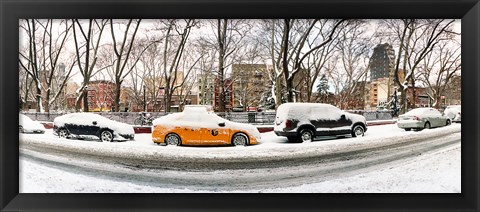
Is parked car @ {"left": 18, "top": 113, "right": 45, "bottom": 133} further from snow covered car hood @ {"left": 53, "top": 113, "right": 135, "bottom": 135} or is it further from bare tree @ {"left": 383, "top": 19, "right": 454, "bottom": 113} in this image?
bare tree @ {"left": 383, "top": 19, "right": 454, "bottom": 113}

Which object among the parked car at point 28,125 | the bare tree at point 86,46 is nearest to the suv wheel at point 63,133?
the parked car at point 28,125

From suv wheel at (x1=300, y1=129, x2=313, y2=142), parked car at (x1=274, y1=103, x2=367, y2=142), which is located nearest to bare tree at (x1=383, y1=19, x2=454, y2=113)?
parked car at (x1=274, y1=103, x2=367, y2=142)

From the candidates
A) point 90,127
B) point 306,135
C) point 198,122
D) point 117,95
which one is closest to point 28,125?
point 90,127

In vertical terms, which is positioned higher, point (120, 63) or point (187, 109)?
point (120, 63)

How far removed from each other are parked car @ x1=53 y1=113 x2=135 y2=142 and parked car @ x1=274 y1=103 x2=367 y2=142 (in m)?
1.72

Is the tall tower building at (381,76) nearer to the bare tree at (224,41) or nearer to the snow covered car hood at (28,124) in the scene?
the bare tree at (224,41)

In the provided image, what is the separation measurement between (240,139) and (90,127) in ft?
5.63

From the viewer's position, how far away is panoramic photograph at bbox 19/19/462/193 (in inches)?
122

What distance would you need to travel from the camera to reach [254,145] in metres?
3.23
